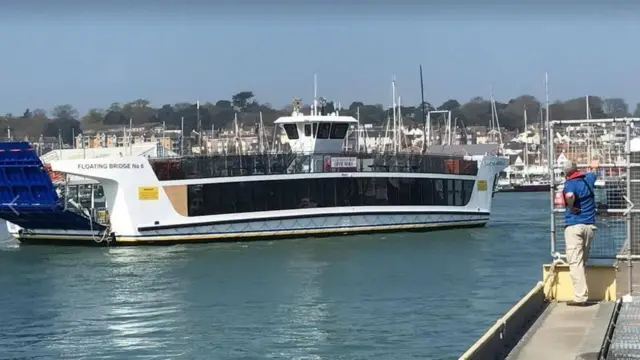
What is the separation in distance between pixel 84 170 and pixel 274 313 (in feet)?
51.4

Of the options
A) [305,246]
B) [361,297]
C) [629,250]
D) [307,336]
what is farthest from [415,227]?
[629,250]

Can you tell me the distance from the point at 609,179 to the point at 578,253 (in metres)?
1.61

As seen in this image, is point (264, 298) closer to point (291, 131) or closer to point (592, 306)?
point (592, 306)

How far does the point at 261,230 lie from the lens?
31.3m

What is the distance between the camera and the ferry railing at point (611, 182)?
8.53 metres

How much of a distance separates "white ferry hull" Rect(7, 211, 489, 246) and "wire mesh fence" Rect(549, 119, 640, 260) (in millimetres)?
20622

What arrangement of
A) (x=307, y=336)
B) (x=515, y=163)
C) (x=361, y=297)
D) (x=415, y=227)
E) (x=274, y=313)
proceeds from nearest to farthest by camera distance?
1. (x=307, y=336)
2. (x=274, y=313)
3. (x=361, y=297)
4. (x=415, y=227)
5. (x=515, y=163)

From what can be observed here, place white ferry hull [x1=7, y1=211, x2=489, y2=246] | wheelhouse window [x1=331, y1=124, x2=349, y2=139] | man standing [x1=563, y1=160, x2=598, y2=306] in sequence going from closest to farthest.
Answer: man standing [x1=563, y1=160, x2=598, y2=306]
white ferry hull [x1=7, y1=211, x2=489, y2=246]
wheelhouse window [x1=331, y1=124, x2=349, y2=139]

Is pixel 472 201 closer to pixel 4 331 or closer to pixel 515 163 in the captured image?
pixel 4 331

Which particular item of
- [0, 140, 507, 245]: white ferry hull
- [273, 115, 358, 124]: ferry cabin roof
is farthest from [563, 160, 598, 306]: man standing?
[273, 115, 358, 124]: ferry cabin roof

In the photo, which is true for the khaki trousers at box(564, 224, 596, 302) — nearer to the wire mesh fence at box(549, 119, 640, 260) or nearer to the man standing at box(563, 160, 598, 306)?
the man standing at box(563, 160, 598, 306)

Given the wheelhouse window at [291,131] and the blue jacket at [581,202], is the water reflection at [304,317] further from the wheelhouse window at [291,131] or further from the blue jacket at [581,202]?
the wheelhouse window at [291,131]

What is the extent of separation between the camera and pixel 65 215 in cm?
3011

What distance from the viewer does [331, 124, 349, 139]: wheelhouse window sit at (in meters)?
35.6
